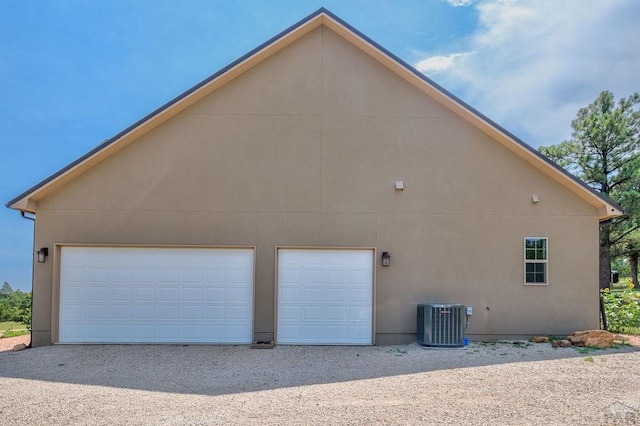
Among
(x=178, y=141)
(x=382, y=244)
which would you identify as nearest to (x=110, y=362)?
(x=178, y=141)

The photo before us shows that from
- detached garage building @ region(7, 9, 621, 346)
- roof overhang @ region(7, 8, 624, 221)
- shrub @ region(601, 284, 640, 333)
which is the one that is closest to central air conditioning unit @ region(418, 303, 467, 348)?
detached garage building @ region(7, 9, 621, 346)

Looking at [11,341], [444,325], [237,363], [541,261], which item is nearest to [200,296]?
[237,363]

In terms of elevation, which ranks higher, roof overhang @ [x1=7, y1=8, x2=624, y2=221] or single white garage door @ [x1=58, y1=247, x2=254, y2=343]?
roof overhang @ [x1=7, y1=8, x2=624, y2=221]

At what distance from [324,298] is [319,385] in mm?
3263

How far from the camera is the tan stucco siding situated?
9.48m

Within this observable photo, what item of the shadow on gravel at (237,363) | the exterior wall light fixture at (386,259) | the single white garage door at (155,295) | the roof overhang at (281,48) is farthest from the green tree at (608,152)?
the single white garage door at (155,295)

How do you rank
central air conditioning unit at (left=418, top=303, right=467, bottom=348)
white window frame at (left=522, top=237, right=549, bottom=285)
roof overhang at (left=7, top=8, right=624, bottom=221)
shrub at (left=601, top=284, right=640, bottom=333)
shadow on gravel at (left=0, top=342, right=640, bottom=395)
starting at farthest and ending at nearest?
shrub at (left=601, top=284, right=640, bottom=333) → white window frame at (left=522, top=237, right=549, bottom=285) → roof overhang at (left=7, top=8, right=624, bottom=221) → central air conditioning unit at (left=418, top=303, right=467, bottom=348) → shadow on gravel at (left=0, top=342, right=640, bottom=395)

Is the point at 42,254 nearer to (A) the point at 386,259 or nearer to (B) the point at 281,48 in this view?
(B) the point at 281,48

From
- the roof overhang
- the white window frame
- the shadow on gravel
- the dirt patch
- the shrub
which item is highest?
the roof overhang

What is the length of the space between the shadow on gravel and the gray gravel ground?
20 millimetres

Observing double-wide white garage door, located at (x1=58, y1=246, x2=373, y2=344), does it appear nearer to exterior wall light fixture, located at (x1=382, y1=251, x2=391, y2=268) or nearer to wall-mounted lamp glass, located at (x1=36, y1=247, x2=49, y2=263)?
wall-mounted lamp glass, located at (x1=36, y1=247, x2=49, y2=263)

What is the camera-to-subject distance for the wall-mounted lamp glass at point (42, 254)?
9289mm

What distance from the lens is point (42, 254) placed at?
9297 mm

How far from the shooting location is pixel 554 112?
61.9 ft
